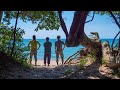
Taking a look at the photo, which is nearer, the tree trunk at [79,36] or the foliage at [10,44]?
the tree trunk at [79,36]

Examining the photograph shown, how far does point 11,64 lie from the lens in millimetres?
7656

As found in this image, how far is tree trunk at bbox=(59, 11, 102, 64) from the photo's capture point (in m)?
7.44

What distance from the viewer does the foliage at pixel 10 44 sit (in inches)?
326

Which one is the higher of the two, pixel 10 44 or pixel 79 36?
pixel 79 36

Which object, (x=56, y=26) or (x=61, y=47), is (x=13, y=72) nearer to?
(x=56, y=26)

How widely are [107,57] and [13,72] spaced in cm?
267

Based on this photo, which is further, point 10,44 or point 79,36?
point 10,44

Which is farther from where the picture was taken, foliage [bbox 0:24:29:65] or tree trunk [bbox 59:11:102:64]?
foliage [bbox 0:24:29:65]

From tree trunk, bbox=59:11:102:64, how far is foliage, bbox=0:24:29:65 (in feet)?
5.42

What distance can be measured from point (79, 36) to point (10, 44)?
6.88ft

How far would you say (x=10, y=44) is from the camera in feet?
28.0

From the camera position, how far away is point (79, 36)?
26.8 feet

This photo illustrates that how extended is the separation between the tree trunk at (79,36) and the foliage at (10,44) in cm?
165
